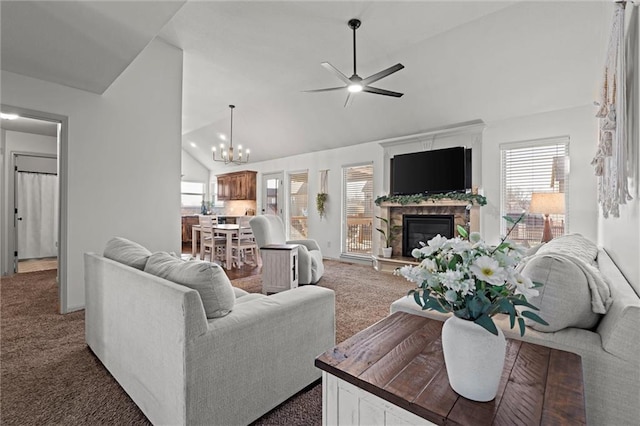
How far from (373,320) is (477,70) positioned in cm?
347

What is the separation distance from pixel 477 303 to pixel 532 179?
4.52 meters

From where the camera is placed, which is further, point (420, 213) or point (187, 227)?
point (187, 227)

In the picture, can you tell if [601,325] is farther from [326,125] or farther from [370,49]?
[326,125]

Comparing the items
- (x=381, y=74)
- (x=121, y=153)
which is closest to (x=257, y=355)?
(x=381, y=74)

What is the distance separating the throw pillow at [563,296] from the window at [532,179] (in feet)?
11.8

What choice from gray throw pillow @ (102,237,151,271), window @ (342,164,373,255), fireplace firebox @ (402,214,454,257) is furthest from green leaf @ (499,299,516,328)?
window @ (342,164,373,255)

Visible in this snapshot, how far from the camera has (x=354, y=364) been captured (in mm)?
998

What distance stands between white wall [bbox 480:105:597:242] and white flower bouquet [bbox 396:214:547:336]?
4240 mm

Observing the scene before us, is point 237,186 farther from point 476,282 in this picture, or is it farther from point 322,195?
point 476,282

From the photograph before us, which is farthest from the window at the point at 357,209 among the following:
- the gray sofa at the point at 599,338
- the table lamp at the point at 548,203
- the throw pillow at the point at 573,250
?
the gray sofa at the point at 599,338

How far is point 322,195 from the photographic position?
6.83m

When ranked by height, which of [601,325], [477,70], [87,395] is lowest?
[87,395]

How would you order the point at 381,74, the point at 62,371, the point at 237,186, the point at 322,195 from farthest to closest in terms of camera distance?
the point at 237,186, the point at 322,195, the point at 381,74, the point at 62,371

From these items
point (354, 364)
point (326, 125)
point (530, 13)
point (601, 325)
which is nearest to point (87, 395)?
point (354, 364)
